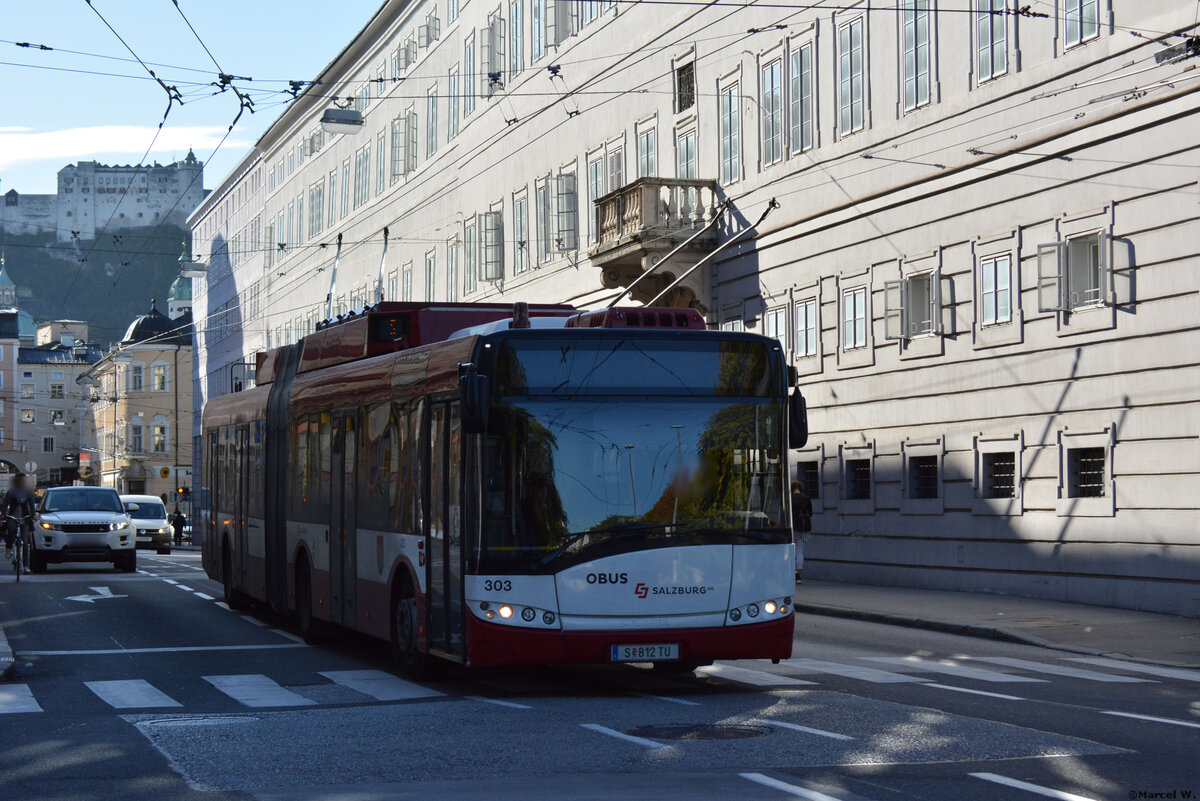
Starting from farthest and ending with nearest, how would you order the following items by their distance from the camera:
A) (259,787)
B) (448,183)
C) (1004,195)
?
(448,183), (1004,195), (259,787)

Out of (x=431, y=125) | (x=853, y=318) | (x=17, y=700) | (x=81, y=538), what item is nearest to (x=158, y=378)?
(x=431, y=125)

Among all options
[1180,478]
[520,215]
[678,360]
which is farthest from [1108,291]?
[520,215]

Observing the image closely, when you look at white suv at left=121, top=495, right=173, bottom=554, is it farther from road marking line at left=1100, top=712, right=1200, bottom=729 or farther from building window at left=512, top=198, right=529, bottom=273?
road marking line at left=1100, top=712, right=1200, bottom=729

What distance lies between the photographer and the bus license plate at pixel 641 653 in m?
12.7

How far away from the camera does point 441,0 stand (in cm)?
5547

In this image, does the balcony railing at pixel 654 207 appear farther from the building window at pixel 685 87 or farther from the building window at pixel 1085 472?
the building window at pixel 1085 472

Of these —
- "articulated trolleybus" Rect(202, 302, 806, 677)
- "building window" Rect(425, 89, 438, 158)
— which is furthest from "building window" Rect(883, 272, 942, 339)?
Result: "building window" Rect(425, 89, 438, 158)

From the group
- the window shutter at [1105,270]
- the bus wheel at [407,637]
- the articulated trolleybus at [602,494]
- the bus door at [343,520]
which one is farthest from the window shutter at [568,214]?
the articulated trolleybus at [602,494]

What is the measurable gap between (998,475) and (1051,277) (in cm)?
330

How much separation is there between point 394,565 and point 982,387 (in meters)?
13.6

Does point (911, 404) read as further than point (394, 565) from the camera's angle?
Yes

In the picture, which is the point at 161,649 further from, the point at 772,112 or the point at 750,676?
the point at 772,112

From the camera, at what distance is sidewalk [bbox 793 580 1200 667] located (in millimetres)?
18203

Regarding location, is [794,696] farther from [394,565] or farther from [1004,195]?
[1004,195]
